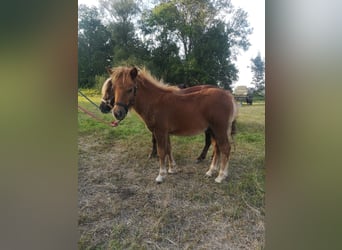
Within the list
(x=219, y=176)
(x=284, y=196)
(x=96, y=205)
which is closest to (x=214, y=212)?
(x=219, y=176)

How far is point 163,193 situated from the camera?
142 cm

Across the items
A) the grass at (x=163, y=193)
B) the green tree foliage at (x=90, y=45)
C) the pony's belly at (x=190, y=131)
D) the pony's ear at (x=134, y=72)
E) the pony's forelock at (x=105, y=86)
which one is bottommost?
Answer: the grass at (x=163, y=193)

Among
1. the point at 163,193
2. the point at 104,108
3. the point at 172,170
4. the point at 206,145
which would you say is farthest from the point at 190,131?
the point at 104,108

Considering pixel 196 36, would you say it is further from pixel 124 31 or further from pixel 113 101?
pixel 113 101

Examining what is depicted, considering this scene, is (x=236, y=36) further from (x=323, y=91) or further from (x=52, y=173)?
(x=52, y=173)

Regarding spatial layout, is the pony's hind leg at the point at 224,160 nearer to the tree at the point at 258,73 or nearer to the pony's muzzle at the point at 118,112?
the tree at the point at 258,73

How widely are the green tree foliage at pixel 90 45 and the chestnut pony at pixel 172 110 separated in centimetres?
9

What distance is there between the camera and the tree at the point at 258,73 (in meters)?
1.36

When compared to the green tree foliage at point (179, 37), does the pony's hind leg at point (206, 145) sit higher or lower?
lower

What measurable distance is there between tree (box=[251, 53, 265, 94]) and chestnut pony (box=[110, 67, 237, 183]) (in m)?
0.13

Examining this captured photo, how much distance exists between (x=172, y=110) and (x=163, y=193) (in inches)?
16.1

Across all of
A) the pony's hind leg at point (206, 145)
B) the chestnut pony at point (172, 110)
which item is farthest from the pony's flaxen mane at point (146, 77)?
the pony's hind leg at point (206, 145)

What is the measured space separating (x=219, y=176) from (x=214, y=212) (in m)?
0.17

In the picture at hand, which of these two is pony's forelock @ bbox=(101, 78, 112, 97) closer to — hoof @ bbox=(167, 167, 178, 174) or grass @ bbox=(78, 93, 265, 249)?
grass @ bbox=(78, 93, 265, 249)
